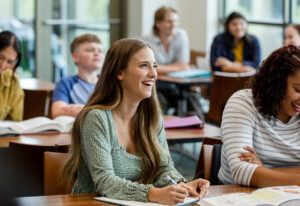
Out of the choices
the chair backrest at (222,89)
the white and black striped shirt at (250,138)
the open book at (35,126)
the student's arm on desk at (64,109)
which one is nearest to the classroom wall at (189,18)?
the chair backrest at (222,89)

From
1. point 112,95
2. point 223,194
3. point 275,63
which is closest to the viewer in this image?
point 223,194

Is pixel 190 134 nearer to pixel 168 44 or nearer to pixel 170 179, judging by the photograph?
pixel 170 179

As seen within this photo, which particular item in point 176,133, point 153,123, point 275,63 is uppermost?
point 275,63

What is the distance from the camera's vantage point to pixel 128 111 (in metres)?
2.66

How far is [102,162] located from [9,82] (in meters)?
2.19

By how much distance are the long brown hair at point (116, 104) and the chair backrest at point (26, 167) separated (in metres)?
0.47

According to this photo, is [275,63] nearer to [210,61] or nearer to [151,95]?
[151,95]

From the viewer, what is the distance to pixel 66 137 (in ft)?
12.1

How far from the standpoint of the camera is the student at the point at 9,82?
4375mm

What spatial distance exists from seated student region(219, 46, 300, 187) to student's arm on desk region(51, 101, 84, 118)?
149cm

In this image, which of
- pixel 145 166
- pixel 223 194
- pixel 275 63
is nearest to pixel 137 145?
pixel 145 166

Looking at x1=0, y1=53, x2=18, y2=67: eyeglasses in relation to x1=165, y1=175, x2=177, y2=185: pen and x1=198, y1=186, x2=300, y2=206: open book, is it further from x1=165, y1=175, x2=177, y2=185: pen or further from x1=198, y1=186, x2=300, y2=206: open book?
x1=198, y1=186, x2=300, y2=206: open book

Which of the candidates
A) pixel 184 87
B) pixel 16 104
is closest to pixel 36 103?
pixel 16 104

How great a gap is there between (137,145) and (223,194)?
0.40m
